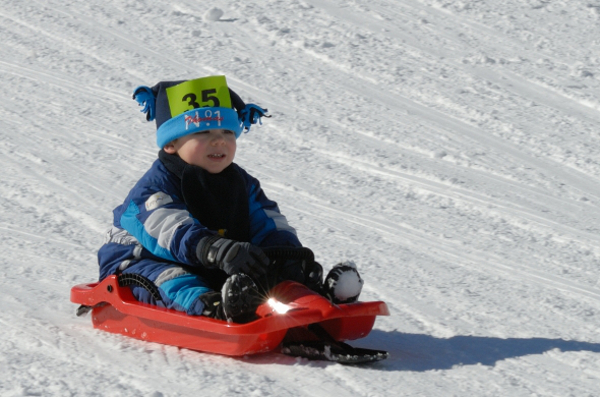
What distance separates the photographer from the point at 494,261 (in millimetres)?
4141

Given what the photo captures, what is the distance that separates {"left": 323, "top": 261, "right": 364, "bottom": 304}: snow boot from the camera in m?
3.05

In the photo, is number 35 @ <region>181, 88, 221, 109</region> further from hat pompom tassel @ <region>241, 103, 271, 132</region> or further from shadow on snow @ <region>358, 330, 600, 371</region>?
shadow on snow @ <region>358, 330, 600, 371</region>

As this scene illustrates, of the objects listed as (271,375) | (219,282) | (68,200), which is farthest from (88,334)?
(68,200)

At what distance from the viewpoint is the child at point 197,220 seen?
2.95 m

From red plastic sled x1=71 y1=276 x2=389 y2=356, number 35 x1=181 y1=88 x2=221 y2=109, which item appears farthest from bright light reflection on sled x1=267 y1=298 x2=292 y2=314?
number 35 x1=181 y1=88 x2=221 y2=109

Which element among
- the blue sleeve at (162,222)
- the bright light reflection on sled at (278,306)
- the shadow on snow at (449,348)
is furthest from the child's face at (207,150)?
the shadow on snow at (449,348)

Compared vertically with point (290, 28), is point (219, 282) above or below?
below

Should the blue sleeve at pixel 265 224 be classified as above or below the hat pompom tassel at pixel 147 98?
below

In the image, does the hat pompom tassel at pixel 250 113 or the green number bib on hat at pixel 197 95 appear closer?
the green number bib on hat at pixel 197 95

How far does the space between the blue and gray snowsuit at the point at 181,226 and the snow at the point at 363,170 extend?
0.22 metres

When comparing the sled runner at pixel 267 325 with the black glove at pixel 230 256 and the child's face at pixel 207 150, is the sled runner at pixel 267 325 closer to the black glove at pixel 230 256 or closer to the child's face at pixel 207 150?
the black glove at pixel 230 256

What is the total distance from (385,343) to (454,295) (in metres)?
0.63

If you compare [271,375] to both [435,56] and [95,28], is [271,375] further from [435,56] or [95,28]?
[95,28]

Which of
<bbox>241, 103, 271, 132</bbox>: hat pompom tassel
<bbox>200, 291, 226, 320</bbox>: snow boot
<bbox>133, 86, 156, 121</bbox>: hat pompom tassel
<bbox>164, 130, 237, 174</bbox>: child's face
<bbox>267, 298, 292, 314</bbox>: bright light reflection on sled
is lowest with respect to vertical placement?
<bbox>200, 291, 226, 320</bbox>: snow boot
